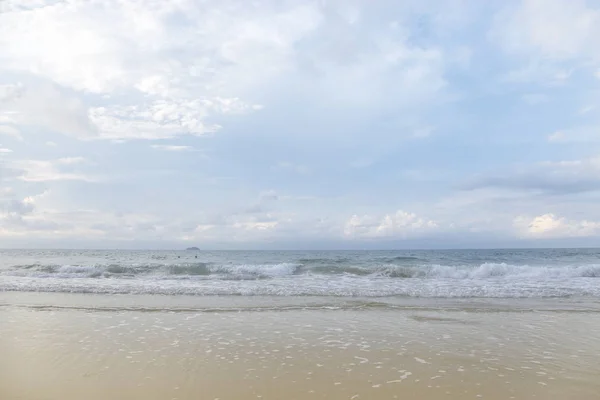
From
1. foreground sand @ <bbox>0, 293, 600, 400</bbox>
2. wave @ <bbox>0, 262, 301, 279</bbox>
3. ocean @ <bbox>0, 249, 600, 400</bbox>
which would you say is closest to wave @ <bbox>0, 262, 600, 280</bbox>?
wave @ <bbox>0, 262, 301, 279</bbox>

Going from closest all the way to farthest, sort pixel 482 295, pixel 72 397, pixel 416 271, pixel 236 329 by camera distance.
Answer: pixel 72 397, pixel 236 329, pixel 482 295, pixel 416 271

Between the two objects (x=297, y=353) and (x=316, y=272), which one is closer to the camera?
(x=297, y=353)

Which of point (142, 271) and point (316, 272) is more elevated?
point (142, 271)

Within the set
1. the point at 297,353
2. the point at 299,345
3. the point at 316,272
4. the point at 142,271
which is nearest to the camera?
the point at 297,353

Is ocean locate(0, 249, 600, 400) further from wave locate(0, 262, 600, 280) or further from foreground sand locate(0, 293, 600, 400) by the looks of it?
wave locate(0, 262, 600, 280)

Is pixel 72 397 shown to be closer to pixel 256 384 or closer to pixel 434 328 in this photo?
pixel 256 384

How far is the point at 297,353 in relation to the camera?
8961mm

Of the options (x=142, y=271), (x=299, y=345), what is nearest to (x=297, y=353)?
(x=299, y=345)

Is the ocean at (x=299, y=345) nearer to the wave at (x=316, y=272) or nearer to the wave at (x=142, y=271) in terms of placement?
the wave at (x=142, y=271)

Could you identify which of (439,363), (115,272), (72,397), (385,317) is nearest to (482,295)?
(385,317)

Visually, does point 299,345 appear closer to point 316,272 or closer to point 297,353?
point 297,353

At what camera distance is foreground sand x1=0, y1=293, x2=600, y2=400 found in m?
6.91

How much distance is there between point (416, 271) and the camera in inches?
1159

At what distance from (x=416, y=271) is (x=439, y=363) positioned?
21857mm
